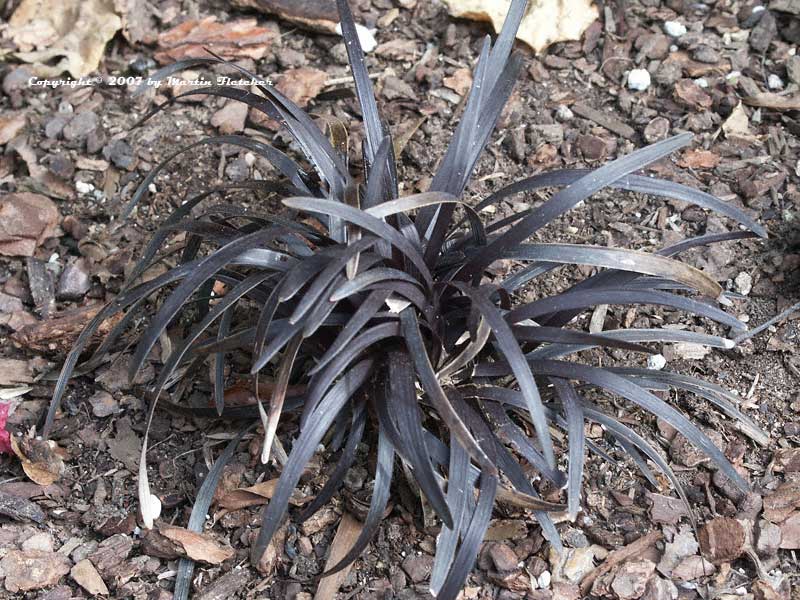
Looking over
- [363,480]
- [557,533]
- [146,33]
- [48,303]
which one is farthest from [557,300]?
[146,33]

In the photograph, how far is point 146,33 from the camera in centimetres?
336

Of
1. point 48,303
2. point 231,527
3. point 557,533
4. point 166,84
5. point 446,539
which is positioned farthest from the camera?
point 166,84

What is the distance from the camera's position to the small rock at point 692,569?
214cm

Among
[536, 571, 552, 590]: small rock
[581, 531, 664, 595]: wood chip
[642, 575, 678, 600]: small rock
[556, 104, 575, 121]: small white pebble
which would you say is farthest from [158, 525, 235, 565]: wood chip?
[556, 104, 575, 121]: small white pebble

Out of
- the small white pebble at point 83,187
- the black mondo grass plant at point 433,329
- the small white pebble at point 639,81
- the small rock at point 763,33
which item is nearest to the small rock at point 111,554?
the black mondo grass plant at point 433,329

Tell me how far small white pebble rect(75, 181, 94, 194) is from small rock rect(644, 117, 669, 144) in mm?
1852

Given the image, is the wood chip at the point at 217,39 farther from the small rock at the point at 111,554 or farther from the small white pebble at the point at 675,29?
the small rock at the point at 111,554

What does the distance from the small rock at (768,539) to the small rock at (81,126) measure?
2.45 metres

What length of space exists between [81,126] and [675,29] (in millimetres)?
2126

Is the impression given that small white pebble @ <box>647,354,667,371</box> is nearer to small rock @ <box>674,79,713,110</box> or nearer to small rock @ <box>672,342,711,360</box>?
small rock @ <box>672,342,711,360</box>

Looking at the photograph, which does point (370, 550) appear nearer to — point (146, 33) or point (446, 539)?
point (446, 539)

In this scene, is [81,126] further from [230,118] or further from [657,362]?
[657,362]

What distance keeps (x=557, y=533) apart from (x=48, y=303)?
166 cm

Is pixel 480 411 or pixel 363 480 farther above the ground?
pixel 480 411
